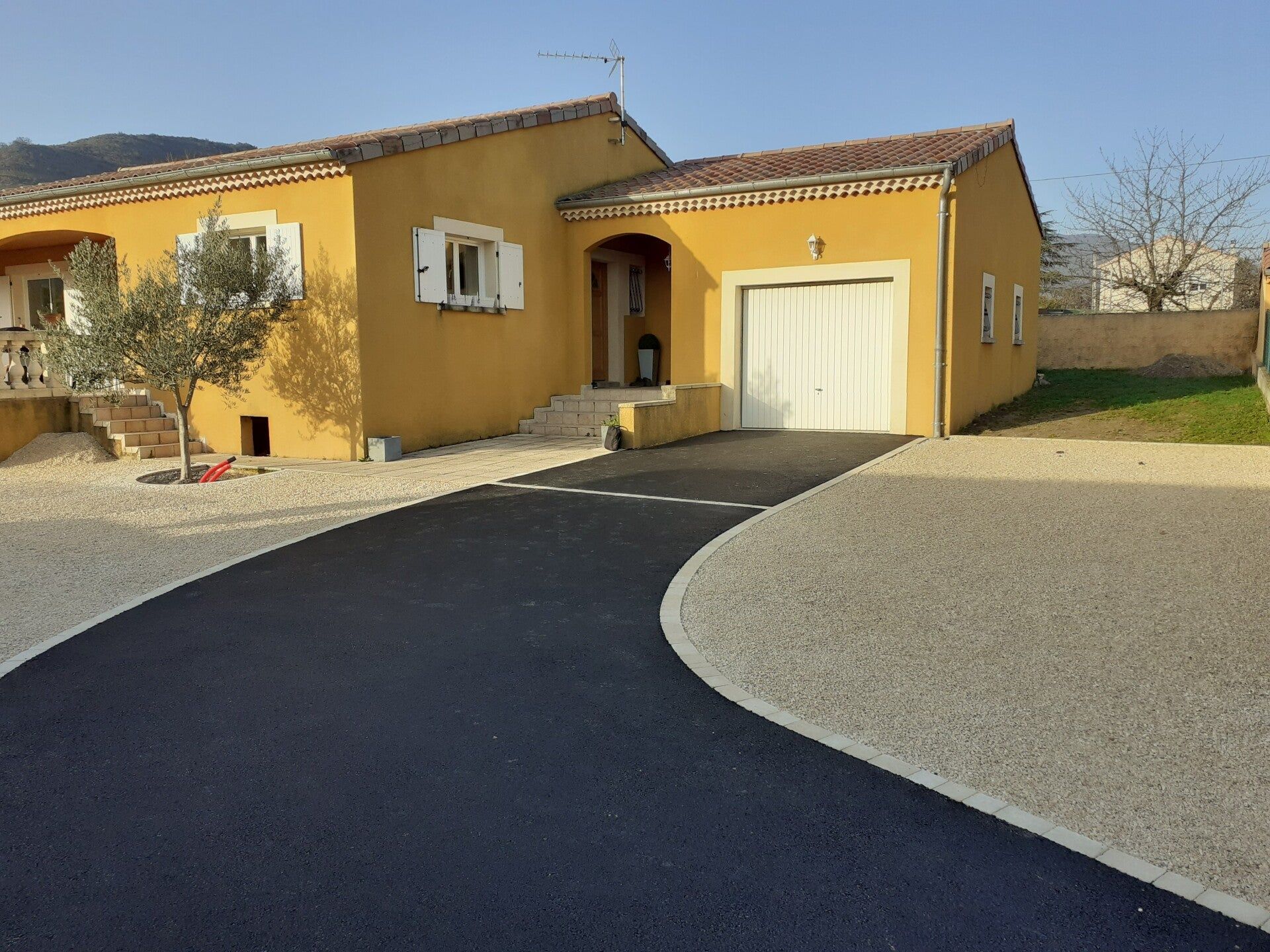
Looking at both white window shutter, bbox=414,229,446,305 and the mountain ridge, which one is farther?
the mountain ridge

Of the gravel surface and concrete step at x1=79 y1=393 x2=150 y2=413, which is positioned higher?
concrete step at x1=79 y1=393 x2=150 y2=413

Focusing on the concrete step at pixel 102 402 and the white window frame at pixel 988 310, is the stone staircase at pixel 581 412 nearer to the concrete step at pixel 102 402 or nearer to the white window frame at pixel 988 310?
the white window frame at pixel 988 310

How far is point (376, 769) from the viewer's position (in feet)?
11.0

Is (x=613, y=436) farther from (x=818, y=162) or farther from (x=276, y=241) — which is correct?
(x=818, y=162)

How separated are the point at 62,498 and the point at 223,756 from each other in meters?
7.07

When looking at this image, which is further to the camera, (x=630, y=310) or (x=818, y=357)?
(x=630, y=310)

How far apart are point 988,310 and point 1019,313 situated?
3.22 metres

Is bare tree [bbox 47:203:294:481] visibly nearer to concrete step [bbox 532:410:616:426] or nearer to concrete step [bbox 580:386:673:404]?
concrete step [bbox 532:410:616:426]

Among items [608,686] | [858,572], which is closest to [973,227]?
[858,572]

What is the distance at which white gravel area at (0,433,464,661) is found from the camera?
5.86 m

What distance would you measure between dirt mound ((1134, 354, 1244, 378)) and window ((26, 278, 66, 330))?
69.2 ft

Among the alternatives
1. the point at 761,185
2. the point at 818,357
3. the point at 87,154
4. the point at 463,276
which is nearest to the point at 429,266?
the point at 463,276

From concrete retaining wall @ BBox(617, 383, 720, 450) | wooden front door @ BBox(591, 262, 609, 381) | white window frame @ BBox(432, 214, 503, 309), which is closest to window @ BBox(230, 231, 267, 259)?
white window frame @ BBox(432, 214, 503, 309)

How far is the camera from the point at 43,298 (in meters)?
17.2
